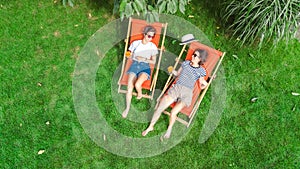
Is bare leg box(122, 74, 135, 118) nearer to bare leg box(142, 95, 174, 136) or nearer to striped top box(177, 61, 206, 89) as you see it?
bare leg box(142, 95, 174, 136)

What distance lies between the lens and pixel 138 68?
508cm

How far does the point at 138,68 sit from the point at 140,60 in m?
0.13

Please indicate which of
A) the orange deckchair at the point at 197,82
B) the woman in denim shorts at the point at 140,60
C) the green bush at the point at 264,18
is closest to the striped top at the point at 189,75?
the orange deckchair at the point at 197,82

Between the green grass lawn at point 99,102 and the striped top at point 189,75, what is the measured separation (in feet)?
1.74

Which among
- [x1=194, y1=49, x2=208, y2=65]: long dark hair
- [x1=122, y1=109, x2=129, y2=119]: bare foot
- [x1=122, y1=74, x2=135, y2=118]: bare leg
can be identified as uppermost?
[x1=194, y1=49, x2=208, y2=65]: long dark hair

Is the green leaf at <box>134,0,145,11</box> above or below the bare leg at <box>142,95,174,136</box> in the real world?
above

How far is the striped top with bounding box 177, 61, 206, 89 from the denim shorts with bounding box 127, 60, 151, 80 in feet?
1.65

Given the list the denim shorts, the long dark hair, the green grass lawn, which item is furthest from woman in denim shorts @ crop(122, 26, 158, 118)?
the long dark hair

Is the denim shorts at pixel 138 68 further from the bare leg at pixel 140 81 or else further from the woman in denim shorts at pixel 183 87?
the woman in denim shorts at pixel 183 87

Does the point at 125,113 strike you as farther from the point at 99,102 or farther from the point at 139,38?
the point at 139,38

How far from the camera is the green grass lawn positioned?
190 inches

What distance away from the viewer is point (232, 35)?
5879 mm

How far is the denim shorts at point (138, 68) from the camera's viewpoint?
5.07 m

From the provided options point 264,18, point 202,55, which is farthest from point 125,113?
point 264,18
